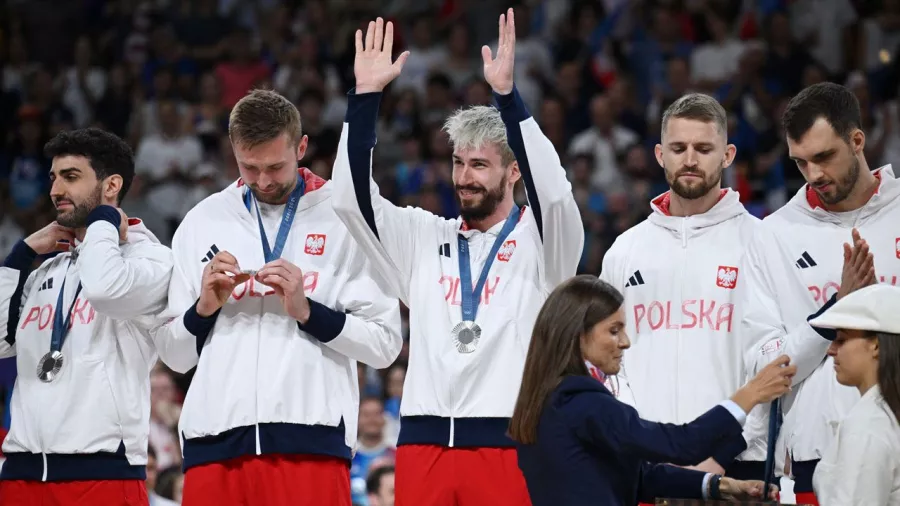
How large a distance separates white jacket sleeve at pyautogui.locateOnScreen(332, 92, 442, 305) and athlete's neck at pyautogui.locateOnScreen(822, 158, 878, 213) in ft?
6.14

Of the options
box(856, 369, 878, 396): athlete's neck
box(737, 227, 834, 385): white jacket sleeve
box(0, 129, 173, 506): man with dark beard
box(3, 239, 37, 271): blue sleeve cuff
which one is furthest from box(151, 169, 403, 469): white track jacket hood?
box(856, 369, 878, 396): athlete's neck

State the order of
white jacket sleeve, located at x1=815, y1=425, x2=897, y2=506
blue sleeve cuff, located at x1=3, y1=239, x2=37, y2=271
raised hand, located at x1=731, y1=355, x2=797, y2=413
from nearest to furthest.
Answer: white jacket sleeve, located at x1=815, y1=425, x2=897, y2=506 → raised hand, located at x1=731, y1=355, x2=797, y2=413 → blue sleeve cuff, located at x1=3, y1=239, x2=37, y2=271

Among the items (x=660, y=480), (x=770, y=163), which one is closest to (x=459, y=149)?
(x=660, y=480)

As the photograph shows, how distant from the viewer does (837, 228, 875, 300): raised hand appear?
5.21 m

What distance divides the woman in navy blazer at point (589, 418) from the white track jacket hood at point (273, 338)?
1.34 m

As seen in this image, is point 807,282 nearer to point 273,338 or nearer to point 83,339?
point 273,338

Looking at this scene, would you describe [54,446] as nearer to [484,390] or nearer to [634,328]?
[484,390]

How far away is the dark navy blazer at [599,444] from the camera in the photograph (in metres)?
4.50

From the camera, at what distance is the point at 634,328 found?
19.9ft

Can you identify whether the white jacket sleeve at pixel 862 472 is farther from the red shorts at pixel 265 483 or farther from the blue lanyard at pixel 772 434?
the red shorts at pixel 265 483

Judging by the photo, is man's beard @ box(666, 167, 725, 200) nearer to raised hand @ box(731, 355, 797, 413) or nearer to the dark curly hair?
raised hand @ box(731, 355, 797, 413)

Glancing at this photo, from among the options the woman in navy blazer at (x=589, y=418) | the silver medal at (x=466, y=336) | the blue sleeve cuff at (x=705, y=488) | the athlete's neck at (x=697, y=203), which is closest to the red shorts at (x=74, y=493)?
the silver medal at (x=466, y=336)

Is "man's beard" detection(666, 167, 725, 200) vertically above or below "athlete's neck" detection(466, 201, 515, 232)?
above

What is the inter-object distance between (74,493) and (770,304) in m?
3.30
